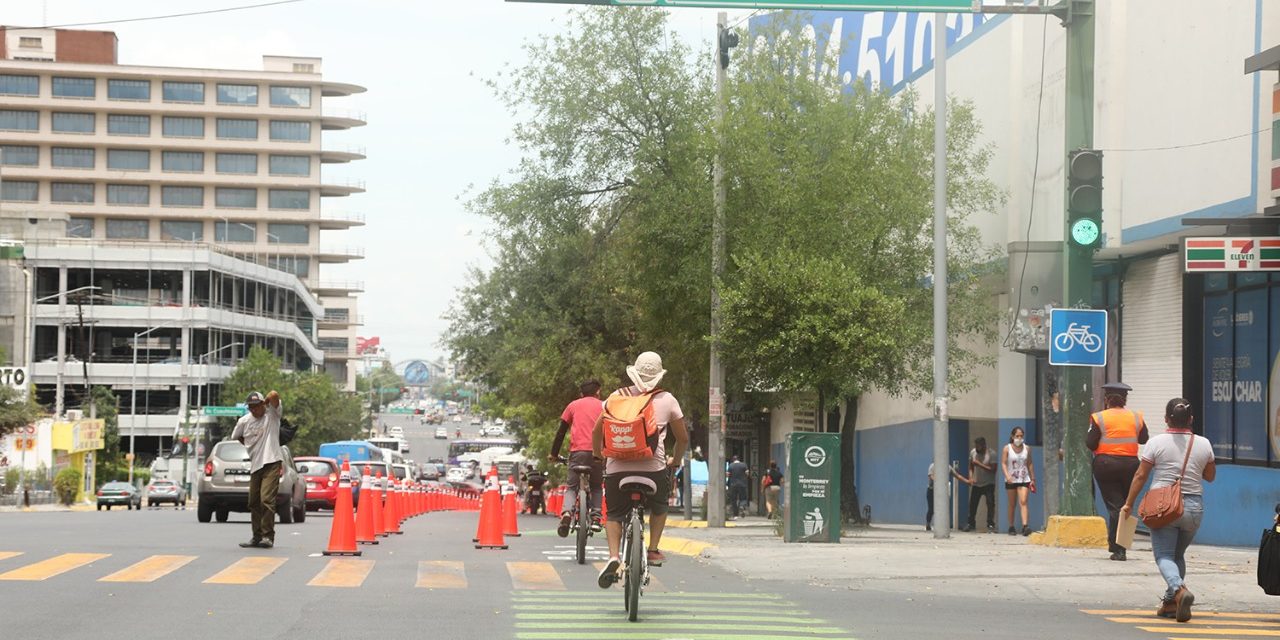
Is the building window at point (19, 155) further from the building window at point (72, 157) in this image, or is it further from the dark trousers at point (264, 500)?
the dark trousers at point (264, 500)

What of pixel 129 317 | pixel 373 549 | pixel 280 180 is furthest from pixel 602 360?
pixel 280 180

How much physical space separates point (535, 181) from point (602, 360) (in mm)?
10307

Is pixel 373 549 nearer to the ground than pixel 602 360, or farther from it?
nearer to the ground

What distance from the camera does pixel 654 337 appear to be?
1368 inches

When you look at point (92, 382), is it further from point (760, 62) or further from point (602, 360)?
point (760, 62)

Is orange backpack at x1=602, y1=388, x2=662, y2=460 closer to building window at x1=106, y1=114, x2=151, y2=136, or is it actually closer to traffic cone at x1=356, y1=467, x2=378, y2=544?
traffic cone at x1=356, y1=467, x2=378, y2=544

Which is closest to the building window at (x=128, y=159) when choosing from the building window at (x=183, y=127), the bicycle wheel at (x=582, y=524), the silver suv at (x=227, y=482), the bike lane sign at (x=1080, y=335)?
the building window at (x=183, y=127)

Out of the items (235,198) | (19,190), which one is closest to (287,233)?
(235,198)

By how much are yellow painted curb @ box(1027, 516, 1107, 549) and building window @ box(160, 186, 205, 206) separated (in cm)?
11388

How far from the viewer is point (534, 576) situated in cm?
1455

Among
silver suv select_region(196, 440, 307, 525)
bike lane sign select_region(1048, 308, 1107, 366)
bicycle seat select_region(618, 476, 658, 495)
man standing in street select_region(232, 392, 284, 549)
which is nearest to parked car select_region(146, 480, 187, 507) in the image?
silver suv select_region(196, 440, 307, 525)

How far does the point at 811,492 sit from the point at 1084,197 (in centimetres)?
508

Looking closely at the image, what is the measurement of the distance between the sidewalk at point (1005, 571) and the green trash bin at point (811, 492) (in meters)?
0.52

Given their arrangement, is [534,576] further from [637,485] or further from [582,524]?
[637,485]
